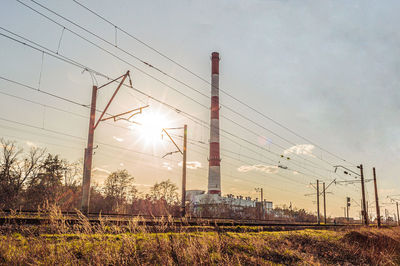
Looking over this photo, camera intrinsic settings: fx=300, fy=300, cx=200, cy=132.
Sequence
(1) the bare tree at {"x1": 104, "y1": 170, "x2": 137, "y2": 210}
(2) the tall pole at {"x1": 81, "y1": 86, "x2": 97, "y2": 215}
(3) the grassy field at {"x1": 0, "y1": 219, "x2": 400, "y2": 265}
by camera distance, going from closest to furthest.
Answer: (3) the grassy field at {"x1": 0, "y1": 219, "x2": 400, "y2": 265} < (2) the tall pole at {"x1": 81, "y1": 86, "x2": 97, "y2": 215} < (1) the bare tree at {"x1": 104, "y1": 170, "x2": 137, "y2": 210}

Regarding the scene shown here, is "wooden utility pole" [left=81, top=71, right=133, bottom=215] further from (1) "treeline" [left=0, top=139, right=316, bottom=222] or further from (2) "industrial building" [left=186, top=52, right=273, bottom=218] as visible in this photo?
(2) "industrial building" [left=186, top=52, right=273, bottom=218]

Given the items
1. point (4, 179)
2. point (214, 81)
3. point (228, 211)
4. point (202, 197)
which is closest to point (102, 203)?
point (4, 179)

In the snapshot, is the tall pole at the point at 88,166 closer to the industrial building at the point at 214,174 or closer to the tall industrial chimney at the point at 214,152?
the industrial building at the point at 214,174

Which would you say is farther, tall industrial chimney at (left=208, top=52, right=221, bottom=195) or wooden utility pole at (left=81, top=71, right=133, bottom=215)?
tall industrial chimney at (left=208, top=52, right=221, bottom=195)

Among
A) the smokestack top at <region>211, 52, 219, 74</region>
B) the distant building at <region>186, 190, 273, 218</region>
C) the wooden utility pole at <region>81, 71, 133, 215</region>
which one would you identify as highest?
the smokestack top at <region>211, 52, 219, 74</region>

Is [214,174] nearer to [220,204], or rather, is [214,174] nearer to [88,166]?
[220,204]

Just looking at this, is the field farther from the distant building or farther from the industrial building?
the industrial building

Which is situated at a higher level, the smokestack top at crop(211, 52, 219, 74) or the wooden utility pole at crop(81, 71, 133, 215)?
the smokestack top at crop(211, 52, 219, 74)

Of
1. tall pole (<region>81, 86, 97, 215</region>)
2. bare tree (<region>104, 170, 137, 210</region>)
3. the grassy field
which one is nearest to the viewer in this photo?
the grassy field

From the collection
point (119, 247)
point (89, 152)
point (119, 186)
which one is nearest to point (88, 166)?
point (89, 152)

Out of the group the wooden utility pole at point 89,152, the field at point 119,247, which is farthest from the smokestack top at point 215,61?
the field at point 119,247

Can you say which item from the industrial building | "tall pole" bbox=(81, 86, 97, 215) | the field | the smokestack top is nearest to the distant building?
the industrial building

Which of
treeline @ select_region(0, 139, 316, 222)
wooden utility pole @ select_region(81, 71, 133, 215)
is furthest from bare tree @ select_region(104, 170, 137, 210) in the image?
wooden utility pole @ select_region(81, 71, 133, 215)

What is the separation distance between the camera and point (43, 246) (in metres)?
5.93
